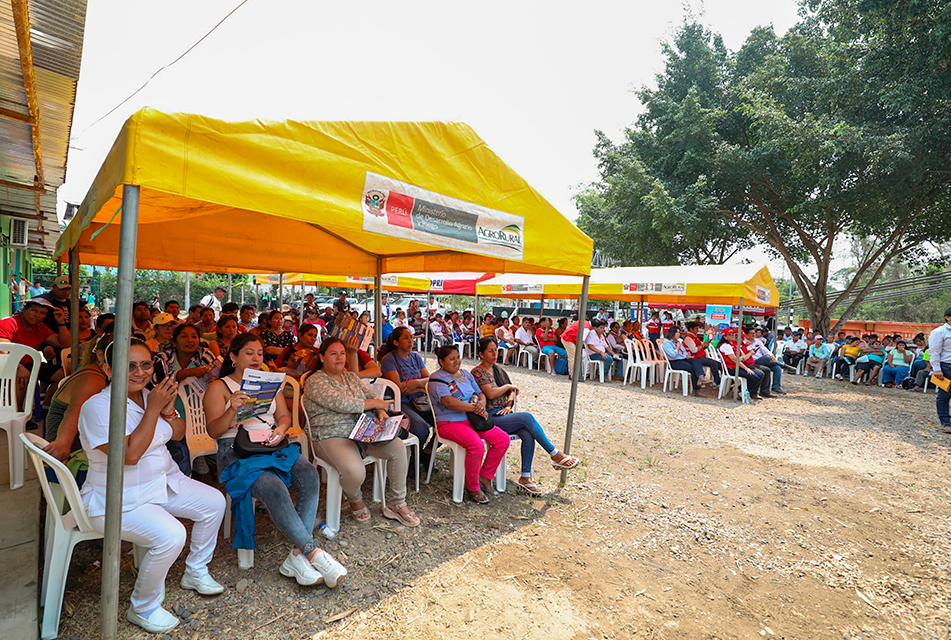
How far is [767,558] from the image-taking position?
3.63 metres

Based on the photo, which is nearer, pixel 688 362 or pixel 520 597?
pixel 520 597

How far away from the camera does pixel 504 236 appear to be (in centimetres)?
382

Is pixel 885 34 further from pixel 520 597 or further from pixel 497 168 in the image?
pixel 520 597

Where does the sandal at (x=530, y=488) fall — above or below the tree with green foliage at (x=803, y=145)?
below

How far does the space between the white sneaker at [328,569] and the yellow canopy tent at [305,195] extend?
946mm

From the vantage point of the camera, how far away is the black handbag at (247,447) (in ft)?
10.1

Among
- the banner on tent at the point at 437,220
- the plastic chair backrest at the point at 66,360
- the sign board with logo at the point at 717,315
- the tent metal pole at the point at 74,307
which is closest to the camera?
the banner on tent at the point at 437,220

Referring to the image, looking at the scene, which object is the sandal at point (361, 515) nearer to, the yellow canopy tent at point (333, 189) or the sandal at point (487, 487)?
the sandal at point (487, 487)

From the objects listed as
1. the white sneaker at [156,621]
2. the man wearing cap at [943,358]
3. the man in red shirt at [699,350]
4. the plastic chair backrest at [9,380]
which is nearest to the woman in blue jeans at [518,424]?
the white sneaker at [156,621]

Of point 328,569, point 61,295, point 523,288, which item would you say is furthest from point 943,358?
point 61,295

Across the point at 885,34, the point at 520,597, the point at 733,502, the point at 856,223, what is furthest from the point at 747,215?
the point at 520,597

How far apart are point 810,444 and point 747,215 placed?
45.3 feet

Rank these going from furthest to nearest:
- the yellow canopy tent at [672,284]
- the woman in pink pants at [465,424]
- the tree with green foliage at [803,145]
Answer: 1. the tree with green foliage at [803,145]
2. the yellow canopy tent at [672,284]
3. the woman in pink pants at [465,424]

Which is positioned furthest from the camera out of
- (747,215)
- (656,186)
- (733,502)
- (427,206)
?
(747,215)
